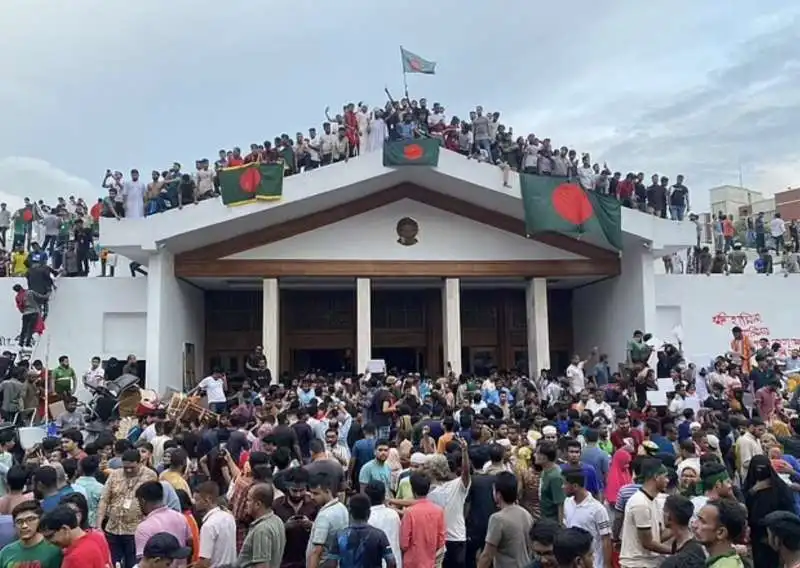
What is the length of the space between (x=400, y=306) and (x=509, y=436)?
13.2 metres

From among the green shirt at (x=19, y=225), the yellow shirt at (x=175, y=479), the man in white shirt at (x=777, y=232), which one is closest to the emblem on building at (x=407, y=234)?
the green shirt at (x=19, y=225)

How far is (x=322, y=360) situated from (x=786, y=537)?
1825 cm

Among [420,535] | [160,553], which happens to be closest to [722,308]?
[420,535]

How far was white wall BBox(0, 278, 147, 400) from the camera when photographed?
55.7 feet

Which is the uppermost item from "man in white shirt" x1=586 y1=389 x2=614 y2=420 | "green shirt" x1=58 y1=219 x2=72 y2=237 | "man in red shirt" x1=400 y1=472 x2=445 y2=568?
"green shirt" x1=58 y1=219 x2=72 y2=237

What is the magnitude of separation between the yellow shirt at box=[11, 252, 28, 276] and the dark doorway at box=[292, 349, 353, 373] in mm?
6886

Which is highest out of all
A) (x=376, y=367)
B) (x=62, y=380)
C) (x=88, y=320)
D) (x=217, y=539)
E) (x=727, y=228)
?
(x=727, y=228)

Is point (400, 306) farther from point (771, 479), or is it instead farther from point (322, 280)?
point (771, 479)

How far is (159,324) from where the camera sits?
1647 cm

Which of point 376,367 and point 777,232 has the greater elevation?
point 777,232

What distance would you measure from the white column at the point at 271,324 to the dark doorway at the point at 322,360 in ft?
9.45

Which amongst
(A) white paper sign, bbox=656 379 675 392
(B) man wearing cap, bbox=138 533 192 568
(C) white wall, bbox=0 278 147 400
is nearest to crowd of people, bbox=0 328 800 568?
(B) man wearing cap, bbox=138 533 192 568

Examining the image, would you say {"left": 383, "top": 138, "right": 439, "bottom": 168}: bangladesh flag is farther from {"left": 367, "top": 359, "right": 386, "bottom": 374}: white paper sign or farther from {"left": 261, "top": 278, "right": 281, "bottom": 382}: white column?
{"left": 367, "top": 359, "right": 386, "bottom": 374}: white paper sign

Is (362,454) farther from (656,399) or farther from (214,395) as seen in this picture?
(214,395)
